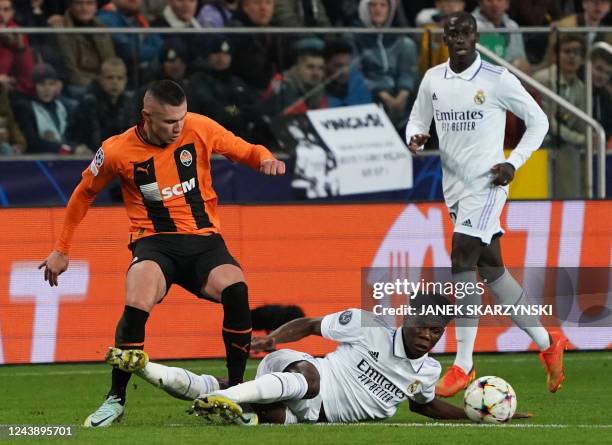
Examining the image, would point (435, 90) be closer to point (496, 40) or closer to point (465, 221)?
point (465, 221)

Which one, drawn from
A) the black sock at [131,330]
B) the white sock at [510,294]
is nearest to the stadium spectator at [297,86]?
the white sock at [510,294]

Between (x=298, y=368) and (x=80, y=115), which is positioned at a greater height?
(x=80, y=115)

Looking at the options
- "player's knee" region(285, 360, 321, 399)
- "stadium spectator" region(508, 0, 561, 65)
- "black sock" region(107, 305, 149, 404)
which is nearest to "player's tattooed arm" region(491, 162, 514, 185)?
"player's knee" region(285, 360, 321, 399)

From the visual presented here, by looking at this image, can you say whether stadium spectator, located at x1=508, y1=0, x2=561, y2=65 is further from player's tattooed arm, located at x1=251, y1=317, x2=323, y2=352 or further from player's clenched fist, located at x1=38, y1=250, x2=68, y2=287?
player's clenched fist, located at x1=38, y1=250, x2=68, y2=287

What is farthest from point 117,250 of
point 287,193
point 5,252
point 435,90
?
point 435,90

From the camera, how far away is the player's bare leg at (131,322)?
850 centimetres

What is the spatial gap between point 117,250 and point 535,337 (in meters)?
4.16

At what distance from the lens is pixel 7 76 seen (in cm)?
1351

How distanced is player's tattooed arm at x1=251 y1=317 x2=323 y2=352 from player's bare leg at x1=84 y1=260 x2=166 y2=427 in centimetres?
67

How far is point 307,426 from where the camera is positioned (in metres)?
8.24

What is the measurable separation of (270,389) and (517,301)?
121 inches

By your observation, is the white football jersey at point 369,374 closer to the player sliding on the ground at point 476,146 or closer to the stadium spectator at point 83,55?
the player sliding on the ground at point 476,146

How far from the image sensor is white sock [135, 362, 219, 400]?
8352mm

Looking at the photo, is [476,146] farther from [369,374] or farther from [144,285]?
[144,285]
